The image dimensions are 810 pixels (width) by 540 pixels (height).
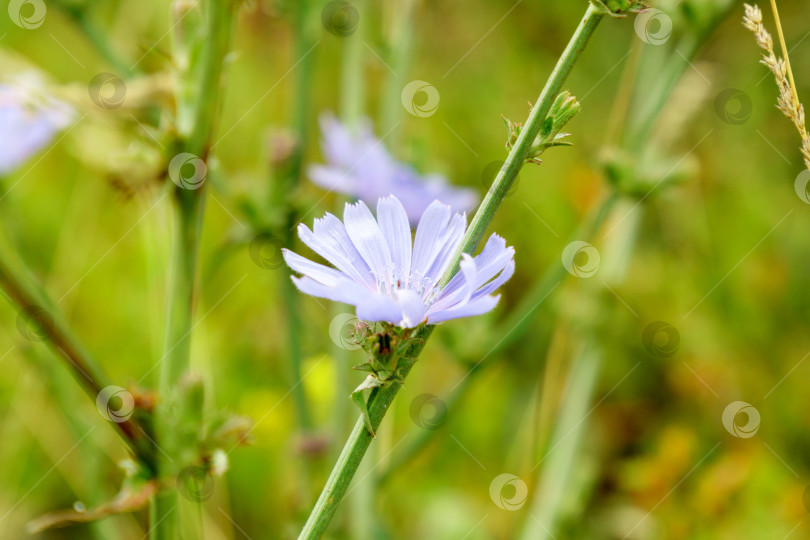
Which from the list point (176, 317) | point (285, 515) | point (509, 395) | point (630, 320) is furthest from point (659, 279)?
point (176, 317)

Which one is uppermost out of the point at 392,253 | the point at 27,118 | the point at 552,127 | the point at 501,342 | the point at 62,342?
the point at 552,127

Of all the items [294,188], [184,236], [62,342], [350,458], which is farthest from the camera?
[294,188]

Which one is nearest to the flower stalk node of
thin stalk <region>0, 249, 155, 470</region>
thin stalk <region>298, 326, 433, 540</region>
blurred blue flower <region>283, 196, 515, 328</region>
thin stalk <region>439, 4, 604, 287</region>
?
thin stalk <region>439, 4, 604, 287</region>

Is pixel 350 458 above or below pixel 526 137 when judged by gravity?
below

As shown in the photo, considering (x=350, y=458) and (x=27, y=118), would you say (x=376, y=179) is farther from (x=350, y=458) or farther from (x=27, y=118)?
(x=350, y=458)

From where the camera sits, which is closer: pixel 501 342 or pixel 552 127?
pixel 552 127

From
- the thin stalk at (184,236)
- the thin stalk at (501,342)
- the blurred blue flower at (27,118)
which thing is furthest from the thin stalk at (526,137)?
the blurred blue flower at (27,118)

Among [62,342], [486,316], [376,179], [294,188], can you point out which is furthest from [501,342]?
[62,342]

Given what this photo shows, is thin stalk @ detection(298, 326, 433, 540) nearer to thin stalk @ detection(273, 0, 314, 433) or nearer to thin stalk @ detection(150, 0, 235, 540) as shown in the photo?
thin stalk @ detection(150, 0, 235, 540)
